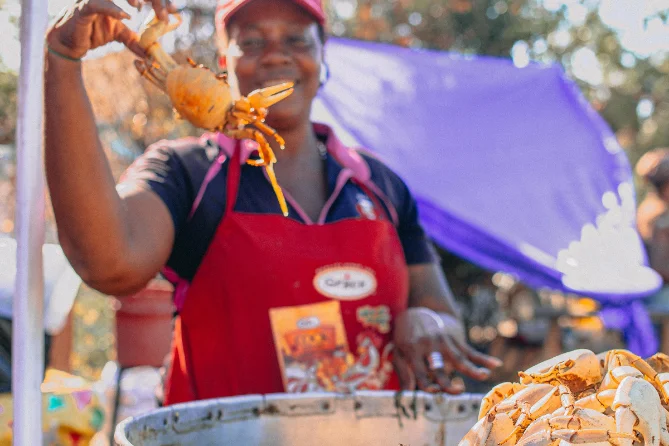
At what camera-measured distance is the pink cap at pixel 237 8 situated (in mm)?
1646

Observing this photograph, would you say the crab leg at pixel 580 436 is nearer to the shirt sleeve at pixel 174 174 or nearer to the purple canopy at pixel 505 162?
the shirt sleeve at pixel 174 174

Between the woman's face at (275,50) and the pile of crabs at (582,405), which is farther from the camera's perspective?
the woman's face at (275,50)

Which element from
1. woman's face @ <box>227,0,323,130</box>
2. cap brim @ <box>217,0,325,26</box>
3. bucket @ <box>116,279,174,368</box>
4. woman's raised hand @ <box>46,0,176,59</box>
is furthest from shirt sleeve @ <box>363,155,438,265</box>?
bucket @ <box>116,279,174,368</box>

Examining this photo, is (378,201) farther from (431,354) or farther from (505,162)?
(505,162)

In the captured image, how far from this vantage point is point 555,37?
7.36 metres

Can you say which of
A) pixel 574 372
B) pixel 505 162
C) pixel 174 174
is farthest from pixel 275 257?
pixel 505 162

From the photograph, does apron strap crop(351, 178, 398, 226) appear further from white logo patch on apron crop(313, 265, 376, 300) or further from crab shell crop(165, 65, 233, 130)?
crab shell crop(165, 65, 233, 130)

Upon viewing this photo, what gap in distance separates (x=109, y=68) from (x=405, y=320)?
4051 millimetres

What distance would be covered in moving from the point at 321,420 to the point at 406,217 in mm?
718

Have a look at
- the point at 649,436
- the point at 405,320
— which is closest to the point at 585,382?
the point at 649,436

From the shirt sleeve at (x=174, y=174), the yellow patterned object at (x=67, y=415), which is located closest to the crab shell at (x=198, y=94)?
the shirt sleeve at (x=174, y=174)

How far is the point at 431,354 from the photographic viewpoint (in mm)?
1450

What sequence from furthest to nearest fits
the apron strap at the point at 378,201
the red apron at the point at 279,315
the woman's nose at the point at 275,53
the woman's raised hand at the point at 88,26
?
1. the apron strap at the point at 378,201
2. the woman's nose at the point at 275,53
3. the red apron at the point at 279,315
4. the woman's raised hand at the point at 88,26

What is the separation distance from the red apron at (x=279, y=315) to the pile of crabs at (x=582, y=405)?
0.62 m
